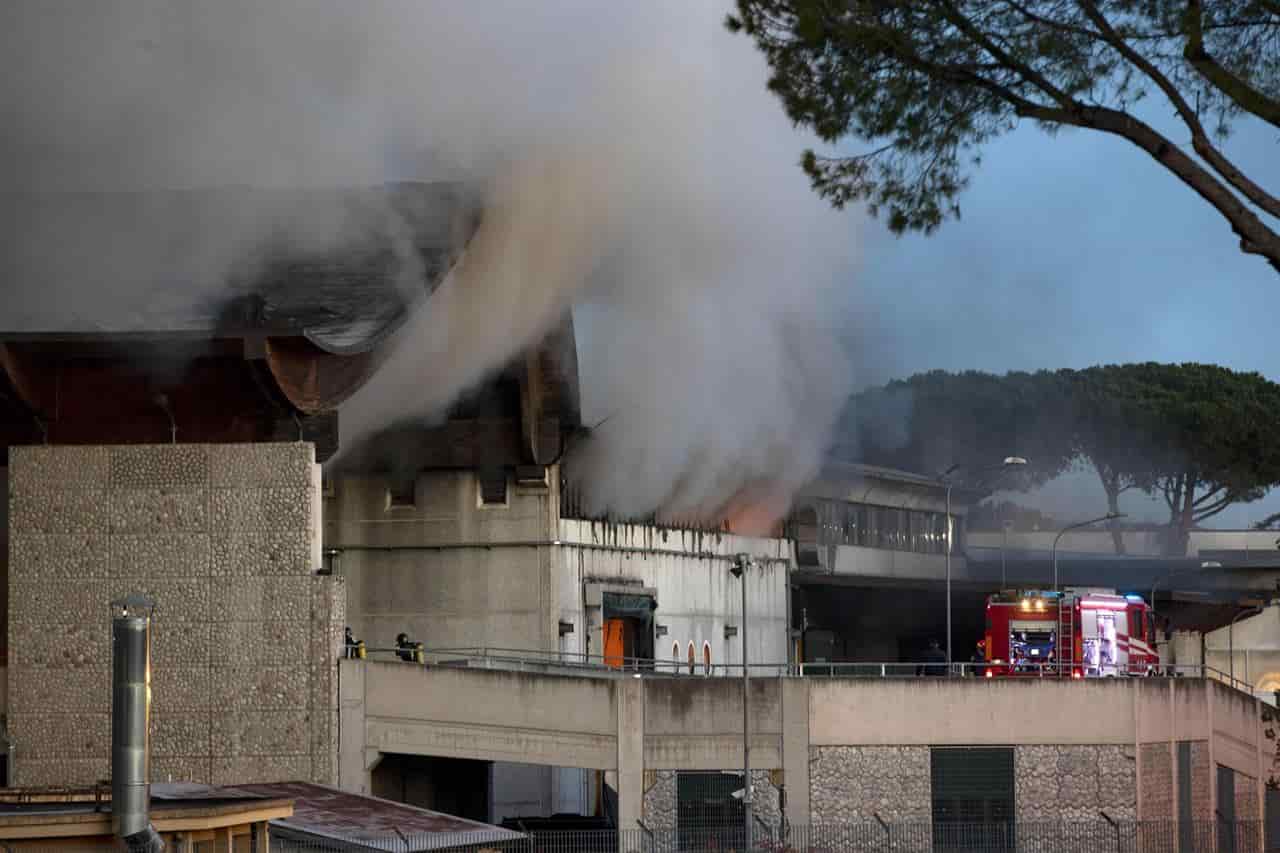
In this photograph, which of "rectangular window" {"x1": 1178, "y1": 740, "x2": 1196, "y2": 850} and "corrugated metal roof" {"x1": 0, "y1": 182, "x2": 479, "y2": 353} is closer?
"corrugated metal roof" {"x1": 0, "y1": 182, "x2": 479, "y2": 353}

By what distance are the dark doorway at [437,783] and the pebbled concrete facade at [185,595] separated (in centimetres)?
357

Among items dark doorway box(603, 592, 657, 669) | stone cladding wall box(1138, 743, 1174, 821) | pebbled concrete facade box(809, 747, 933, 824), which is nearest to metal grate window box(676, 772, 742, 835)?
pebbled concrete facade box(809, 747, 933, 824)

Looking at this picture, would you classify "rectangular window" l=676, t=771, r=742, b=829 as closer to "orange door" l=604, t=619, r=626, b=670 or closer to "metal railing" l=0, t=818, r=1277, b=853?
"metal railing" l=0, t=818, r=1277, b=853

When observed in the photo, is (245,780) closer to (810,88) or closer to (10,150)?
(10,150)

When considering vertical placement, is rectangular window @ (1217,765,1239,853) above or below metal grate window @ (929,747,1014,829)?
below

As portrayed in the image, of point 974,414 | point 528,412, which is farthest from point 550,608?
point 974,414

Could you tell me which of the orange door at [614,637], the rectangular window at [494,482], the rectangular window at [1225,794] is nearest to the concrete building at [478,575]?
the rectangular window at [494,482]

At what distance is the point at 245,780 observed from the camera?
3950 centimetres

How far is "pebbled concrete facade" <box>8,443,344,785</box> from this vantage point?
39.7m

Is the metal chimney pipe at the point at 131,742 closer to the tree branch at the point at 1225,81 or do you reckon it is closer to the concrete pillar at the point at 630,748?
the tree branch at the point at 1225,81

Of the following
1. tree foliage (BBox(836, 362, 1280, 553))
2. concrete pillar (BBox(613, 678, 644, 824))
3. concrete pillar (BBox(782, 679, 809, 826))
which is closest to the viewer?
concrete pillar (BBox(613, 678, 644, 824))

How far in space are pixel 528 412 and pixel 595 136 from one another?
693 cm

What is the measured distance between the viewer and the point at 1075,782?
140 feet

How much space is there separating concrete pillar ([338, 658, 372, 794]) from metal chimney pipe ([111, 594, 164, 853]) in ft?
46.4
